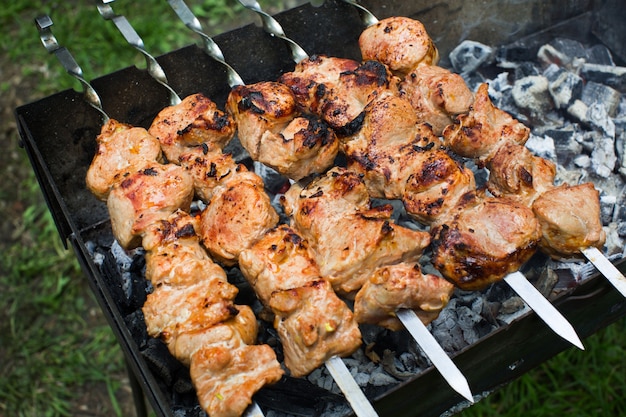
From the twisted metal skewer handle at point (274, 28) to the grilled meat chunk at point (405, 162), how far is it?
60cm

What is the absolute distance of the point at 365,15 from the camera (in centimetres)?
299

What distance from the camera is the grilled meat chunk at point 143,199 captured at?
7.29 ft

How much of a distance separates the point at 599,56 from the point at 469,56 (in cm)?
73

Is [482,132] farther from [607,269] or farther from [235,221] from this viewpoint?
[235,221]

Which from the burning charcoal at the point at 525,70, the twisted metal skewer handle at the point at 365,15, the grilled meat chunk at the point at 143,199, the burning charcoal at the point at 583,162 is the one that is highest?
the twisted metal skewer handle at the point at 365,15

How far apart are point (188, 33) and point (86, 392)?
10.1 feet

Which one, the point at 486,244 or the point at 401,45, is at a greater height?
the point at 401,45

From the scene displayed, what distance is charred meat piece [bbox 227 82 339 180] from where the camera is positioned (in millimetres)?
2324

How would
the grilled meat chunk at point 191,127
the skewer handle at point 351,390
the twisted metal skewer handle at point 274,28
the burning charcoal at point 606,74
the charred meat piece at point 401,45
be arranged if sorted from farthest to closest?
the burning charcoal at point 606,74
the twisted metal skewer handle at point 274,28
the charred meat piece at point 401,45
the grilled meat chunk at point 191,127
the skewer handle at point 351,390

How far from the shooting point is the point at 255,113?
95.1 inches

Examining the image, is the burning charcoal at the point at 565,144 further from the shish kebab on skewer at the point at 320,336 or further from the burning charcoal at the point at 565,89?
the shish kebab on skewer at the point at 320,336

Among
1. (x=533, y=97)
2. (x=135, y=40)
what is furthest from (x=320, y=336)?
(x=533, y=97)

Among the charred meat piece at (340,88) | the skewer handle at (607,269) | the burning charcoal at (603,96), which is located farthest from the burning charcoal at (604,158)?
the charred meat piece at (340,88)

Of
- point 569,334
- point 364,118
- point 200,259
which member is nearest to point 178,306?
point 200,259
